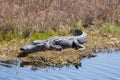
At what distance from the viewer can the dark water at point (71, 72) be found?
969cm

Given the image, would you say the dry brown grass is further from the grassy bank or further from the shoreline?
the shoreline

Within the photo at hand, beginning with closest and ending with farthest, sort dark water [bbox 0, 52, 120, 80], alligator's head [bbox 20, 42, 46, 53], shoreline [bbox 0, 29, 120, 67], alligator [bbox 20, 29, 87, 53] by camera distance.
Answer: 1. dark water [bbox 0, 52, 120, 80]
2. shoreline [bbox 0, 29, 120, 67]
3. alligator's head [bbox 20, 42, 46, 53]
4. alligator [bbox 20, 29, 87, 53]

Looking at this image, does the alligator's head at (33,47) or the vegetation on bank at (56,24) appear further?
the vegetation on bank at (56,24)

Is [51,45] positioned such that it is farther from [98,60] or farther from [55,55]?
[98,60]

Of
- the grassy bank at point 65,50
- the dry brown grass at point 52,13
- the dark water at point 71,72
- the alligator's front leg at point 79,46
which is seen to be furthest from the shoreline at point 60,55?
the dry brown grass at point 52,13

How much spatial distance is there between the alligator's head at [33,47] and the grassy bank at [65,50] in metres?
0.19

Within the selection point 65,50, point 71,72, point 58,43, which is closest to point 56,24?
point 58,43

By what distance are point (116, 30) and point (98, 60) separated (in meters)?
3.36

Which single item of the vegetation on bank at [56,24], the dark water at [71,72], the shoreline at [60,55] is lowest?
the dark water at [71,72]

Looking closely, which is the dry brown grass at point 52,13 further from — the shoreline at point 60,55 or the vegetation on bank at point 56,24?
the shoreline at point 60,55

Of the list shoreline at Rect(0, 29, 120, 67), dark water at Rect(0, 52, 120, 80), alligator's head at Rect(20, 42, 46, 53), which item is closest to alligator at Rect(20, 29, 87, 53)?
alligator's head at Rect(20, 42, 46, 53)

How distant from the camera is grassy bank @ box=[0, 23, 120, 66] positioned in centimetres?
1122

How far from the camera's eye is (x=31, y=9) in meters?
14.9

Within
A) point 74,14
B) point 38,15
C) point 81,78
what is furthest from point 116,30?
point 81,78
